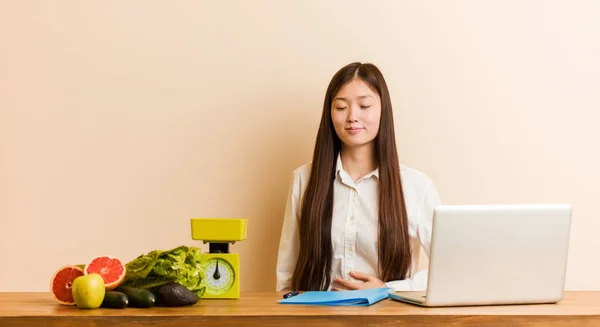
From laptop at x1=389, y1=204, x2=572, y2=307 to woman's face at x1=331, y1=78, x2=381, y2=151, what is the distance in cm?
103

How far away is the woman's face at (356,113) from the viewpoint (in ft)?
10.1

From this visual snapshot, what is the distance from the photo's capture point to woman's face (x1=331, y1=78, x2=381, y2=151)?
3084mm

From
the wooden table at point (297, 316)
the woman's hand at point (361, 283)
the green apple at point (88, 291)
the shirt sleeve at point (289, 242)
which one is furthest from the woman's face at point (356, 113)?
the green apple at point (88, 291)

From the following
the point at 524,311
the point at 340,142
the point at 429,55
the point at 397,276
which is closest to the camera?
the point at 524,311

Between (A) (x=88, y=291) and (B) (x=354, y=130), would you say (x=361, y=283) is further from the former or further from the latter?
(A) (x=88, y=291)

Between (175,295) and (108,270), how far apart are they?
0.25 meters

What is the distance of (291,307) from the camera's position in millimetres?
2113

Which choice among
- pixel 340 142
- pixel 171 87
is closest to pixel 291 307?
pixel 340 142

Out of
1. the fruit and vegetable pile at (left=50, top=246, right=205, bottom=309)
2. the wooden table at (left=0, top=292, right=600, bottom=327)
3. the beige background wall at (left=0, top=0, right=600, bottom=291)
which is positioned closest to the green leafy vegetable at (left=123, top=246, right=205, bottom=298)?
the fruit and vegetable pile at (left=50, top=246, right=205, bottom=309)

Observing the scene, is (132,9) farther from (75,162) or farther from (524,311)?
(524,311)

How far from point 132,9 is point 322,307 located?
1.90 metres

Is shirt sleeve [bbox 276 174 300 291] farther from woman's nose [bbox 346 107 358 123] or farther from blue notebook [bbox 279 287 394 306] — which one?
blue notebook [bbox 279 287 394 306]

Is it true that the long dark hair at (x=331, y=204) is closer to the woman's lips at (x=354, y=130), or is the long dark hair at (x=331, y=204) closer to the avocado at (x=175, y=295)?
the woman's lips at (x=354, y=130)

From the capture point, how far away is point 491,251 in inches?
83.6
